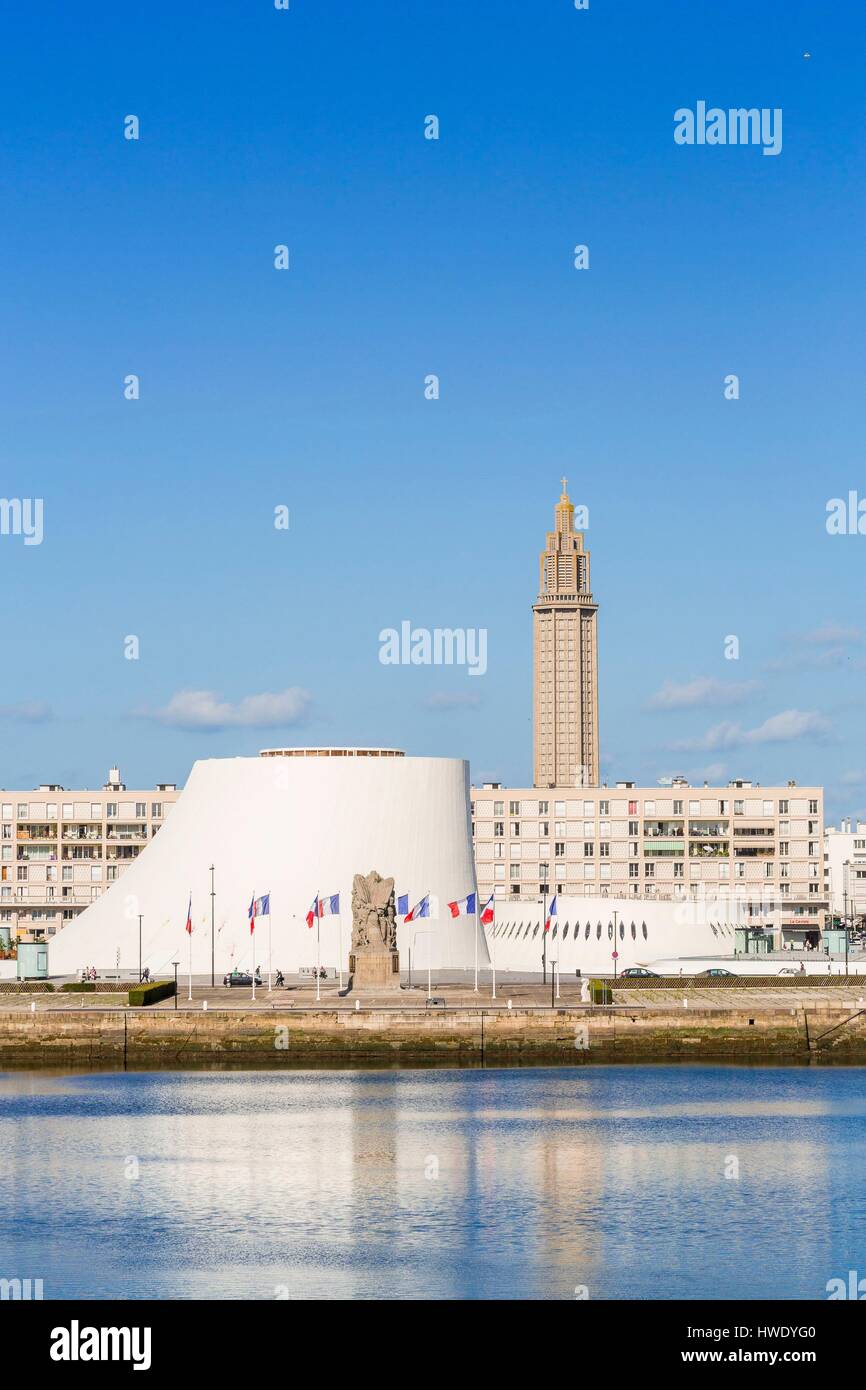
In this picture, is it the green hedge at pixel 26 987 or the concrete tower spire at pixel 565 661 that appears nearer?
the green hedge at pixel 26 987

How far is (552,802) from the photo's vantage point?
419 feet

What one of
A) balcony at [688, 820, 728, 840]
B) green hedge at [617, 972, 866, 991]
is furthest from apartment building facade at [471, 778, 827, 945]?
green hedge at [617, 972, 866, 991]

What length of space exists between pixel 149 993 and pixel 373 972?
9151mm

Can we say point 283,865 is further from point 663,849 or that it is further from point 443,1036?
point 663,849

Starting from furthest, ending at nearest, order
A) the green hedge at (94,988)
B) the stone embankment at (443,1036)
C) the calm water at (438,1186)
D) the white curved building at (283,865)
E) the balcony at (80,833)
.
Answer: the balcony at (80,833) → the white curved building at (283,865) → the green hedge at (94,988) → the stone embankment at (443,1036) → the calm water at (438,1186)

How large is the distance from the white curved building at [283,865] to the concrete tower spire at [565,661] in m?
74.9

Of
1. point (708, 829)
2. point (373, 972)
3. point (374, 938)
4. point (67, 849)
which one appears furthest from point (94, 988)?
point (708, 829)

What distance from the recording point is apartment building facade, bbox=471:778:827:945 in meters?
126

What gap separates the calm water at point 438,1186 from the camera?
1401 inches

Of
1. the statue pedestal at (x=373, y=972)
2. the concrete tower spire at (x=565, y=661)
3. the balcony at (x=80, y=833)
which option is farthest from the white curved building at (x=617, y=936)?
the concrete tower spire at (x=565, y=661)

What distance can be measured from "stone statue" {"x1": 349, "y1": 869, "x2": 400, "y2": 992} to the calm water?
17237 mm

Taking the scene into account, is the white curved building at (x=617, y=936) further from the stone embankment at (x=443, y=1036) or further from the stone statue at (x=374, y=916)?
the stone embankment at (x=443, y=1036)
